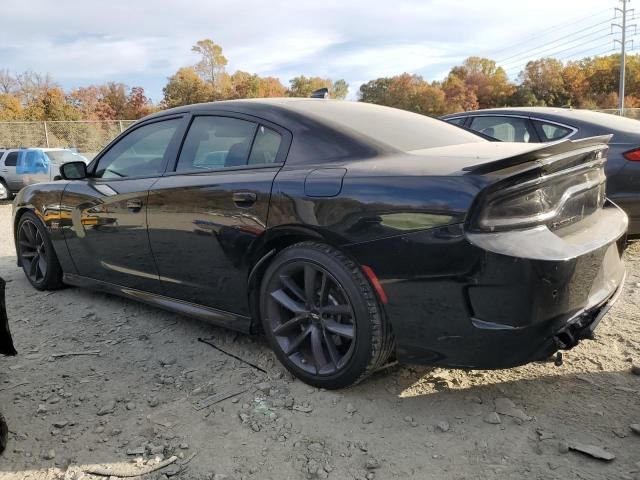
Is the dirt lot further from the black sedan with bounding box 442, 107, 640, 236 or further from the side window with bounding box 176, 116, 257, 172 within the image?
the black sedan with bounding box 442, 107, 640, 236

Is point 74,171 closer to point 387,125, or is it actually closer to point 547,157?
point 387,125

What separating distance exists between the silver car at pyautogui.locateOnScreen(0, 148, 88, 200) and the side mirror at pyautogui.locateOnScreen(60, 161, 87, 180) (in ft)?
34.6

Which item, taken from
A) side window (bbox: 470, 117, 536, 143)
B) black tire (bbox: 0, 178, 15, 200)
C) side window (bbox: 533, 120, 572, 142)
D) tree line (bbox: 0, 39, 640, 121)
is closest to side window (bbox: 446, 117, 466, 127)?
side window (bbox: 470, 117, 536, 143)

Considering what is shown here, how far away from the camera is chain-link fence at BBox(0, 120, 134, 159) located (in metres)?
25.1

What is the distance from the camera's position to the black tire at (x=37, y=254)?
449cm

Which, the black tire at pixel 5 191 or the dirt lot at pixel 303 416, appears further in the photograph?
the black tire at pixel 5 191

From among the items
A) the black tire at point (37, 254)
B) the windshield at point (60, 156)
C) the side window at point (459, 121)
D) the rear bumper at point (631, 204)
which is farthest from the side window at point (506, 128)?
the windshield at point (60, 156)

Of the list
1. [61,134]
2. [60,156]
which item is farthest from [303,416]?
[61,134]

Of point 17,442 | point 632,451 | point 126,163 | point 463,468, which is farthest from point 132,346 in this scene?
point 632,451

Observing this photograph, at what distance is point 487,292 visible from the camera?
209cm

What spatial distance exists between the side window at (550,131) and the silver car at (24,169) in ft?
39.5

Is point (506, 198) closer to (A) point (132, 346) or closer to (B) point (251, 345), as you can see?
(B) point (251, 345)

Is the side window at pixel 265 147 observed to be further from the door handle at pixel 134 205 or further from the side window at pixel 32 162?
the side window at pixel 32 162

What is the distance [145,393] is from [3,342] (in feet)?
2.40
